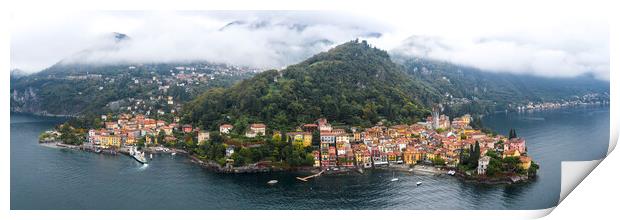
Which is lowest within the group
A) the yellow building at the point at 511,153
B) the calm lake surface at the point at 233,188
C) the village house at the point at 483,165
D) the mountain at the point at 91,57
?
the calm lake surface at the point at 233,188

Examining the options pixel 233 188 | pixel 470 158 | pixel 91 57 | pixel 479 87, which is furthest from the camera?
pixel 479 87

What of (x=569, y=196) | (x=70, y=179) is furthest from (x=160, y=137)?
(x=569, y=196)

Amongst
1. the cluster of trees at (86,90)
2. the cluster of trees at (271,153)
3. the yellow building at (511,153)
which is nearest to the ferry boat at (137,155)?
the cluster of trees at (271,153)

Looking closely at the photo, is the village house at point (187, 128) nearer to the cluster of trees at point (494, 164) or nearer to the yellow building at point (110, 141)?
the yellow building at point (110, 141)

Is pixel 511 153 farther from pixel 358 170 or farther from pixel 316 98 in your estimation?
pixel 316 98

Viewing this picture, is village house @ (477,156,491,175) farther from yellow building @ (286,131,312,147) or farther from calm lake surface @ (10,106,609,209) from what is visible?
yellow building @ (286,131,312,147)

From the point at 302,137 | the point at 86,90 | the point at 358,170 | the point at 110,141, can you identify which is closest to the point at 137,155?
the point at 110,141
